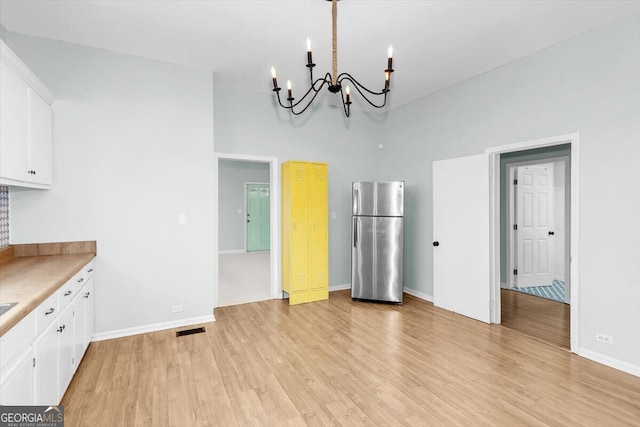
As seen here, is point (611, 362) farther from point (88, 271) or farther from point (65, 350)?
point (88, 271)

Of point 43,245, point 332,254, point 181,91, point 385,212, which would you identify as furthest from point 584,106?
point 43,245

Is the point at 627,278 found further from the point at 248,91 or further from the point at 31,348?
the point at 248,91

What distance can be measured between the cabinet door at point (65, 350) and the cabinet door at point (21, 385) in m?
0.52

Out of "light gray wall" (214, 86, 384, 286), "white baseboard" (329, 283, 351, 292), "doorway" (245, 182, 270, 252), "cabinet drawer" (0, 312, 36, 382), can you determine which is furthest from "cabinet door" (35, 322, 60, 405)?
"doorway" (245, 182, 270, 252)

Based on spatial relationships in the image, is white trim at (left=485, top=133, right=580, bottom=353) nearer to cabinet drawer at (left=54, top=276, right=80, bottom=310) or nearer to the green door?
cabinet drawer at (left=54, top=276, right=80, bottom=310)

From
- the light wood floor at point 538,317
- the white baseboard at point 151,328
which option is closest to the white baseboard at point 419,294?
the light wood floor at point 538,317

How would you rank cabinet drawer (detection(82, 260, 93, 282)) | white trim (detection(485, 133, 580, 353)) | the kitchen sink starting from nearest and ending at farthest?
the kitchen sink, cabinet drawer (detection(82, 260, 93, 282)), white trim (detection(485, 133, 580, 353))

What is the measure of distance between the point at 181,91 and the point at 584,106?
13.7 feet

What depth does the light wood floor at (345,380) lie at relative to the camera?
2.09 m

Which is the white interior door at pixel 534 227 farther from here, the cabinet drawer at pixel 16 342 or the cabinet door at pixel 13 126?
the cabinet door at pixel 13 126

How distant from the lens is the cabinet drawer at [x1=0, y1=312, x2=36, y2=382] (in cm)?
134

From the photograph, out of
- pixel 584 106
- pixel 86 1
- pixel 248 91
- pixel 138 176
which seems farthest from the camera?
pixel 248 91

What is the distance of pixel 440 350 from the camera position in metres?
3.04

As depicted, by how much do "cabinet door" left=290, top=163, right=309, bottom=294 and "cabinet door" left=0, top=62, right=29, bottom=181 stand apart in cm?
277
